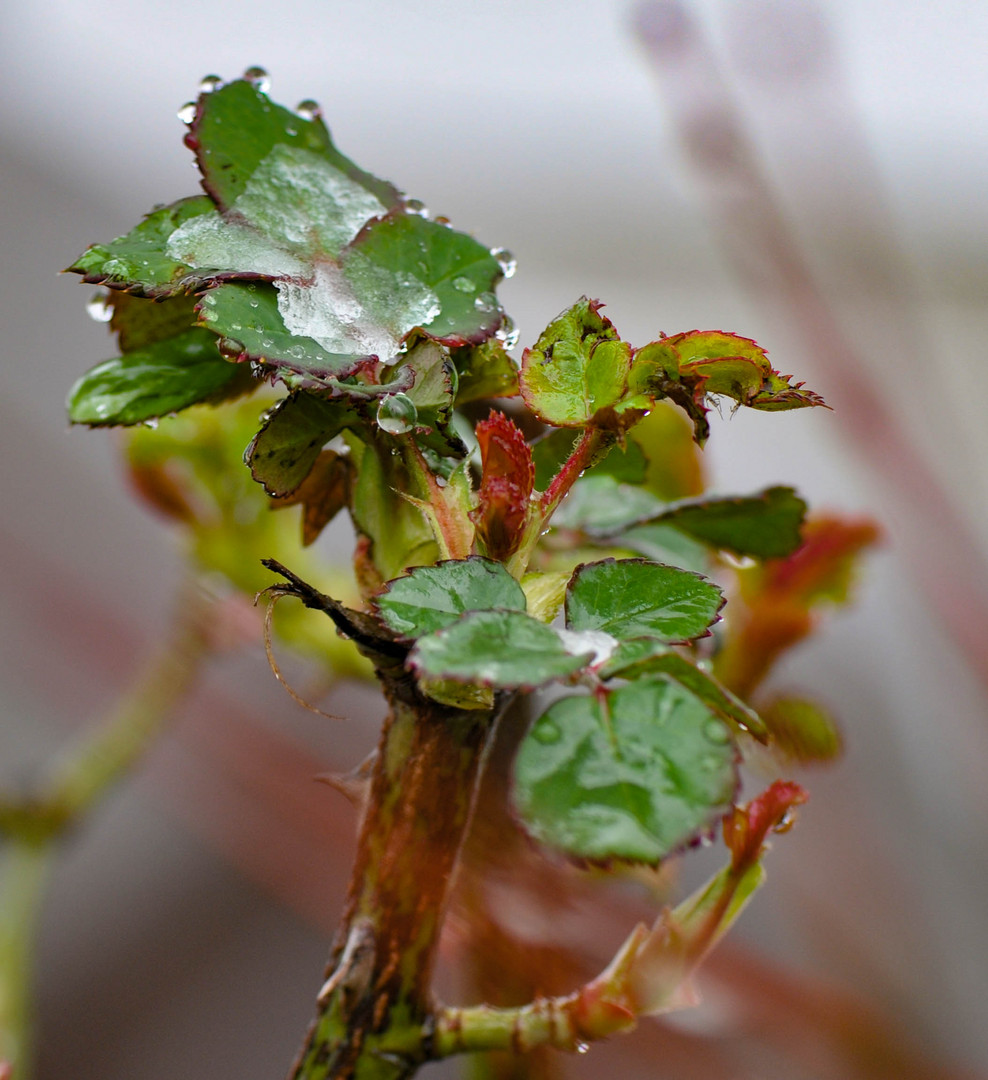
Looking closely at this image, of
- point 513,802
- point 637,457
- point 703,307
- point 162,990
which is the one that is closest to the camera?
point 513,802

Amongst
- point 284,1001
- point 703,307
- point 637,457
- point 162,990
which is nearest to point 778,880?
point 284,1001

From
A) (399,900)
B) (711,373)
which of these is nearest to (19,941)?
(399,900)

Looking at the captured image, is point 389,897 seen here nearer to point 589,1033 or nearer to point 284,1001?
point 589,1033

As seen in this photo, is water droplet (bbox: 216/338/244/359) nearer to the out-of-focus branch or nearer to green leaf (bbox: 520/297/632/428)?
green leaf (bbox: 520/297/632/428)

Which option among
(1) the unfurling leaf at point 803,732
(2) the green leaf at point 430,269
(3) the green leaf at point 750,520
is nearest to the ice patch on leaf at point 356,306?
(2) the green leaf at point 430,269

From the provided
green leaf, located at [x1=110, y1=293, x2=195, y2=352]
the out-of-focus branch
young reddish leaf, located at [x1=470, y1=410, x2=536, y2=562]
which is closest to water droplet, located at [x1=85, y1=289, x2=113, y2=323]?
green leaf, located at [x1=110, y1=293, x2=195, y2=352]

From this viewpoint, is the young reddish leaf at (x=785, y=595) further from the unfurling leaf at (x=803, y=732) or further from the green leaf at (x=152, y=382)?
the green leaf at (x=152, y=382)
